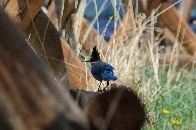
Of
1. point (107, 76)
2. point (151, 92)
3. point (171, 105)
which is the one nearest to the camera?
point (107, 76)

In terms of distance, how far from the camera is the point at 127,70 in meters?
3.72

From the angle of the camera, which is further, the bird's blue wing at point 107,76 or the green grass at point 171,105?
the green grass at point 171,105

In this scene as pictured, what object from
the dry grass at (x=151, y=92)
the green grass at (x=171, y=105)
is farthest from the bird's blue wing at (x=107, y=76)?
the dry grass at (x=151, y=92)

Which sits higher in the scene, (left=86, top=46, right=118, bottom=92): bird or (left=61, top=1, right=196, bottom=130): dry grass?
(left=86, top=46, right=118, bottom=92): bird

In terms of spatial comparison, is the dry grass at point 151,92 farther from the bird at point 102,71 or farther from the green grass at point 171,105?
the bird at point 102,71

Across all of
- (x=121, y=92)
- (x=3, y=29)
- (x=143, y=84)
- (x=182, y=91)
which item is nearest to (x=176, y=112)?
(x=143, y=84)

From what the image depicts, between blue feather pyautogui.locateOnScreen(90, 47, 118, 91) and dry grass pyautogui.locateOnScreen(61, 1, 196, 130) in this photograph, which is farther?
dry grass pyautogui.locateOnScreen(61, 1, 196, 130)

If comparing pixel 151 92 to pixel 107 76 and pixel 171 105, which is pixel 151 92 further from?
pixel 107 76

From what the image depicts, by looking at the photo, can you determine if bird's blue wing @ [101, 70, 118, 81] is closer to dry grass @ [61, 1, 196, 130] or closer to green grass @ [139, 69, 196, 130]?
green grass @ [139, 69, 196, 130]

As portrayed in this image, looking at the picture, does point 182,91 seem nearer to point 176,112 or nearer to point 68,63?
Result: point 176,112

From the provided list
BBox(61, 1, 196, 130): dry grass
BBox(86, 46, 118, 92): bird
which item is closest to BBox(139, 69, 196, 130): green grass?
BBox(61, 1, 196, 130): dry grass

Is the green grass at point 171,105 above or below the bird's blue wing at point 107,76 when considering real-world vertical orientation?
below

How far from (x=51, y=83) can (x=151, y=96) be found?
2.48 meters

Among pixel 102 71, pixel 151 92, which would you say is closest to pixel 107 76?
pixel 102 71
